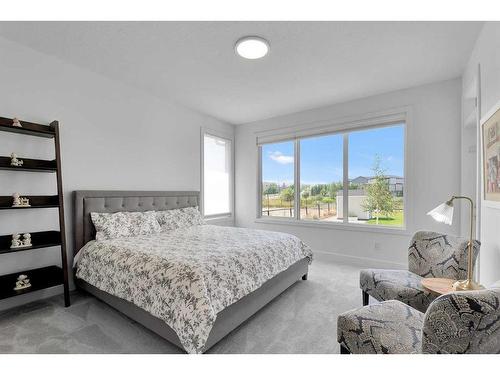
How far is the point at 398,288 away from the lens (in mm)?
1932

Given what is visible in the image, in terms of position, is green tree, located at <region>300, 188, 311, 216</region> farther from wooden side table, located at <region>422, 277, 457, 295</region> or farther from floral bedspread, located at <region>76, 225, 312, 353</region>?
wooden side table, located at <region>422, 277, 457, 295</region>

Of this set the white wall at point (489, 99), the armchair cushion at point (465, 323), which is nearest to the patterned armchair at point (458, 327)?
the armchair cushion at point (465, 323)

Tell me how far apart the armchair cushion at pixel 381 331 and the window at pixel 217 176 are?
3.35 meters

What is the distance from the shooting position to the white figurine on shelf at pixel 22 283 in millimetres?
2149

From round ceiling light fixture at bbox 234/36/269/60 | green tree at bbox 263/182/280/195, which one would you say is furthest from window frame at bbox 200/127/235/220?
round ceiling light fixture at bbox 234/36/269/60

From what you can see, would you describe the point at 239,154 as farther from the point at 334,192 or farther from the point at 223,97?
the point at 334,192

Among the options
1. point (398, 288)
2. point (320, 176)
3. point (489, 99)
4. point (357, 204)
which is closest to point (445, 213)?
point (398, 288)

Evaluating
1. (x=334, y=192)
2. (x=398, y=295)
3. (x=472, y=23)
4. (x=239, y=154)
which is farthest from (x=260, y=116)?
(x=398, y=295)

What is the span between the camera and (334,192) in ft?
13.4

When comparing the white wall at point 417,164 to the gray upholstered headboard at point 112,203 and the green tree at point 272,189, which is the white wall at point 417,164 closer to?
the green tree at point 272,189

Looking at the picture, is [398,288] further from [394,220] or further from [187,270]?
[394,220]

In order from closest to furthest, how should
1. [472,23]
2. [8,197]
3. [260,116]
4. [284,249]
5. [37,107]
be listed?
[472,23] → [8,197] → [37,107] → [284,249] → [260,116]

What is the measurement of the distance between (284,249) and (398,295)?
1124 millimetres
